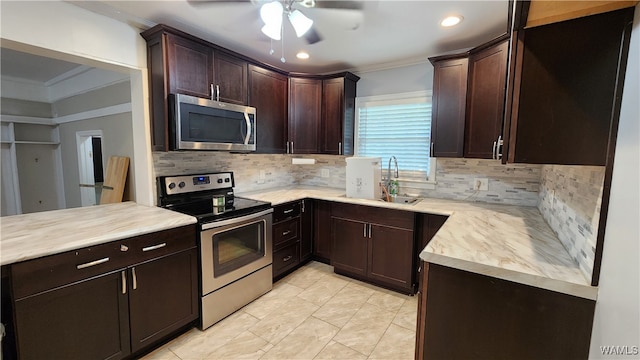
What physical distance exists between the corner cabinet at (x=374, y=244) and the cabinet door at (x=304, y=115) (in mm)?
883

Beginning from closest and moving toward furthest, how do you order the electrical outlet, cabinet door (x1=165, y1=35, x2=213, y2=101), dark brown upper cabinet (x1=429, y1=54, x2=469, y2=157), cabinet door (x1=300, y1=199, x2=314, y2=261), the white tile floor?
the white tile floor
cabinet door (x1=165, y1=35, x2=213, y2=101)
dark brown upper cabinet (x1=429, y1=54, x2=469, y2=157)
the electrical outlet
cabinet door (x1=300, y1=199, x2=314, y2=261)

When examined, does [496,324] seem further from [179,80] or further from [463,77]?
[179,80]

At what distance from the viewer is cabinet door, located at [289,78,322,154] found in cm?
320

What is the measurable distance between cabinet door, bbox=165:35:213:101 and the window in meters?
1.79

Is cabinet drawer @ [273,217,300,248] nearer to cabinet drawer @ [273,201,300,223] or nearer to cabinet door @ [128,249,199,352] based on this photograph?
cabinet drawer @ [273,201,300,223]

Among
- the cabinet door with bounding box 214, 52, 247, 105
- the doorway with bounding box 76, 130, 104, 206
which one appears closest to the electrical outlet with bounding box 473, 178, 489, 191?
the cabinet door with bounding box 214, 52, 247, 105

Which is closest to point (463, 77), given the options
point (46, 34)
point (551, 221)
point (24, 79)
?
point (551, 221)

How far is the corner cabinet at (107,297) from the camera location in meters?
1.31

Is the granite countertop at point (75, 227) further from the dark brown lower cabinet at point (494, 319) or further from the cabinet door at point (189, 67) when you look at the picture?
the dark brown lower cabinet at point (494, 319)

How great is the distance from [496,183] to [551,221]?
92 cm

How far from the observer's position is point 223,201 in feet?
7.69

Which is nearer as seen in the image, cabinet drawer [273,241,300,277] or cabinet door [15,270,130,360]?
cabinet door [15,270,130,360]

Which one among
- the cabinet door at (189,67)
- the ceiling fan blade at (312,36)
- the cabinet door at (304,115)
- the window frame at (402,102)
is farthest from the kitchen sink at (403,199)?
the cabinet door at (189,67)

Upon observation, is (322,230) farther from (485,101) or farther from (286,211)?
(485,101)
